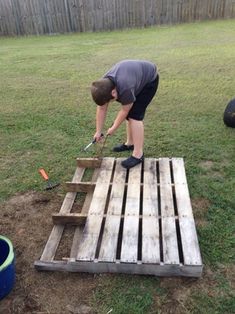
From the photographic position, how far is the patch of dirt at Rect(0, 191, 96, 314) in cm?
A: 231

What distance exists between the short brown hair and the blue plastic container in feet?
4.93

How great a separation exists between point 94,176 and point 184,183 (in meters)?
0.99

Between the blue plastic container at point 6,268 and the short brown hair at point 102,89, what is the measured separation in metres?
1.50

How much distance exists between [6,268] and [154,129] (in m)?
3.10

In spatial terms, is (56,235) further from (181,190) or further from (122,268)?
(181,190)

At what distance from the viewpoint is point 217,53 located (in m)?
8.75

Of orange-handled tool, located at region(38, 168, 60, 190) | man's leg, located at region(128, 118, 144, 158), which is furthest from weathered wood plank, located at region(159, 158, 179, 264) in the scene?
orange-handled tool, located at region(38, 168, 60, 190)

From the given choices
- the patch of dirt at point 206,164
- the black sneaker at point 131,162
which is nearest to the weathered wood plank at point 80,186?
the black sneaker at point 131,162

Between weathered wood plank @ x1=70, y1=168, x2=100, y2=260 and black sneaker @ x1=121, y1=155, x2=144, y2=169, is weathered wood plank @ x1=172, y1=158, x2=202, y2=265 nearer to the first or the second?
black sneaker @ x1=121, y1=155, x2=144, y2=169

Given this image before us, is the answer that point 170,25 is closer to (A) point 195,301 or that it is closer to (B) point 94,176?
(B) point 94,176

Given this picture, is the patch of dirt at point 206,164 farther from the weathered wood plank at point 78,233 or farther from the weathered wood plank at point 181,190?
the weathered wood plank at point 78,233

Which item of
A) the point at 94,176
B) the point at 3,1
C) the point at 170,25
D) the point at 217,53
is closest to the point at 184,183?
the point at 94,176

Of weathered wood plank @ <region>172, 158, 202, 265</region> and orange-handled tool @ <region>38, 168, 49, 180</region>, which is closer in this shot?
weathered wood plank @ <region>172, 158, 202, 265</region>

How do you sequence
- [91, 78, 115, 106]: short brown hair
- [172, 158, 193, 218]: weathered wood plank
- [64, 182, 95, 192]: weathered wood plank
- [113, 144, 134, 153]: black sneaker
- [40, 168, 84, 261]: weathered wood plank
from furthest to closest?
[113, 144, 134, 153]: black sneaker → [64, 182, 95, 192]: weathered wood plank → [91, 78, 115, 106]: short brown hair → [172, 158, 193, 218]: weathered wood plank → [40, 168, 84, 261]: weathered wood plank
